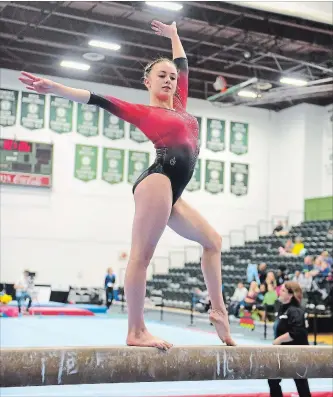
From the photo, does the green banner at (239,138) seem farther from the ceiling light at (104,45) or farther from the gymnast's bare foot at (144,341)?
the gymnast's bare foot at (144,341)

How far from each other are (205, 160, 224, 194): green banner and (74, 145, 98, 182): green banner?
14.3ft

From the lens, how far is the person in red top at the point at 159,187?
2934 millimetres

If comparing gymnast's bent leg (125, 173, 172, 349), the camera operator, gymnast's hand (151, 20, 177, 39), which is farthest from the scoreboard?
gymnast's bent leg (125, 173, 172, 349)

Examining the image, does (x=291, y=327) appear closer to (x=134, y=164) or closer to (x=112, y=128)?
(x=134, y=164)

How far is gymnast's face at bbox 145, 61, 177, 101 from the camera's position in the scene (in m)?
3.14

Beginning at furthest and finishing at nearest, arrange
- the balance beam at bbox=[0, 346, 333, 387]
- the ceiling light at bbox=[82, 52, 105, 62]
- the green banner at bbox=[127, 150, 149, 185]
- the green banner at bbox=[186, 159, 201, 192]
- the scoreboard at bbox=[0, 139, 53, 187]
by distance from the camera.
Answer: the green banner at bbox=[186, 159, 201, 192] < the green banner at bbox=[127, 150, 149, 185] < the scoreboard at bbox=[0, 139, 53, 187] < the ceiling light at bbox=[82, 52, 105, 62] < the balance beam at bbox=[0, 346, 333, 387]

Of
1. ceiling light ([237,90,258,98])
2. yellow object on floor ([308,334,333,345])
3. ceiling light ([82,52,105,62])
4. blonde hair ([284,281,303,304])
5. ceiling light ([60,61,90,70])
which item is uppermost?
ceiling light ([82,52,105,62])

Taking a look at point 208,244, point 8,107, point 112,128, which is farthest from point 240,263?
point 208,244

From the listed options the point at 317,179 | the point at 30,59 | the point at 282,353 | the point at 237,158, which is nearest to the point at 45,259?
the point at 30,59

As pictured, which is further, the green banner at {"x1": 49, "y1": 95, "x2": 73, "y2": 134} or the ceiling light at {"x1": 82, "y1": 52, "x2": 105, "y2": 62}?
the green banner at {"x1": 49, "y1": 95, "x2": 73, "y2": 134}

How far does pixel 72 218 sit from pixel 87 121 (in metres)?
3.49

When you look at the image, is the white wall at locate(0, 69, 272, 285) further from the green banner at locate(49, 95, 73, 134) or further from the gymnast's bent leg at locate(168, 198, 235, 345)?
the gymnast's bent leg at locate(168, 198, 235, 345)

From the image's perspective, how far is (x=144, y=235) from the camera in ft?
9.71

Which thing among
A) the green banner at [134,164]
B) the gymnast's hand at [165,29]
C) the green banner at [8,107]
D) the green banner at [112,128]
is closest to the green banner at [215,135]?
the green banner at [134,164]
